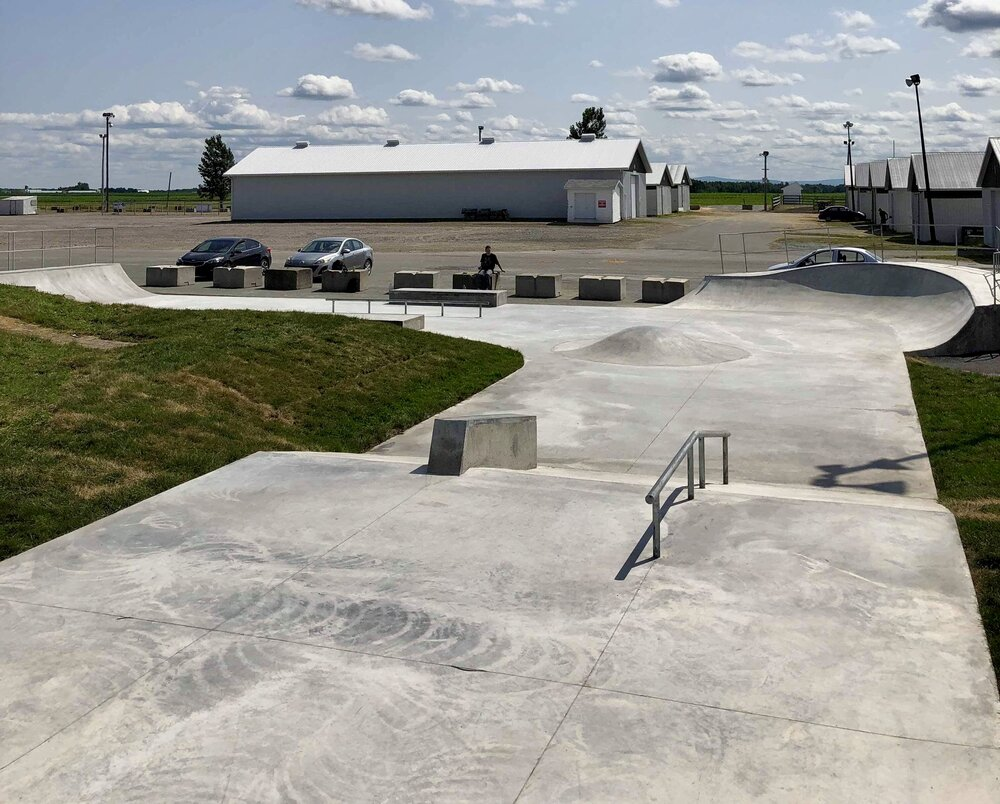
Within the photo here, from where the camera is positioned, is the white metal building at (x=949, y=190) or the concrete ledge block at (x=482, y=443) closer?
the concrete ledge block at (x=482, y=443)

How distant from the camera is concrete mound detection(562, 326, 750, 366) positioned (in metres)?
18.5

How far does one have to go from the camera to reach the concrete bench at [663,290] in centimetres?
2972

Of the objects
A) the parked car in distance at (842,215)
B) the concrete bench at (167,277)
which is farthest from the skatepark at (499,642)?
the parked car in distance at (842,215)

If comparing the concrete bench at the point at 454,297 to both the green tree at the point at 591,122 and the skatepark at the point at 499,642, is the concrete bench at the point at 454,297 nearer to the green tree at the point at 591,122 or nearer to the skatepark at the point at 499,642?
the skatepark at the point at 499,642

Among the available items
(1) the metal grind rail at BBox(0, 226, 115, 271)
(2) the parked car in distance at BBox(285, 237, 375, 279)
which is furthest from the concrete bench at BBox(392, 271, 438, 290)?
(1) the metal grind rail at BBox(0, 226, 115, 271)

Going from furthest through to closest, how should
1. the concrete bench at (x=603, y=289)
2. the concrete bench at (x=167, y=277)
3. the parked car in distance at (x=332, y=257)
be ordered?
1. the parked car in distance at (x=332, y=257)
2. the concrete bench at (x=167, y=277)
3. the concrete bench at (x=603, y=289)

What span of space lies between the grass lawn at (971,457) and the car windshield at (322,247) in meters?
21.8

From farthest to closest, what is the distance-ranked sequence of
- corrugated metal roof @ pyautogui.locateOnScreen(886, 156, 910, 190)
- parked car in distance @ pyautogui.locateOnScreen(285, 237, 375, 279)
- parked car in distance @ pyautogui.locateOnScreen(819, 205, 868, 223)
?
1. parked car in distance @ pyautogui.locateOnScreen(819, 205, 868, 223)
2. corrugated metal roof @ pyautogui.locateOnScreen(886, 156, 910, 190)
3. parked car in distance @ pyautogui.locateOnScreen(285, 237, 375, 279)

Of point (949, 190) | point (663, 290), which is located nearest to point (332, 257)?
point (663, 290)

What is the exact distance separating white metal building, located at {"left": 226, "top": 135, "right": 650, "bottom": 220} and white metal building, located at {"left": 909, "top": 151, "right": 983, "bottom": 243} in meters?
20.6

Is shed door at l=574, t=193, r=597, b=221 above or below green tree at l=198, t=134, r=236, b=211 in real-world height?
below

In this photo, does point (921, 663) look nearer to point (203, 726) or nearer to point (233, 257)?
point (203, 726)

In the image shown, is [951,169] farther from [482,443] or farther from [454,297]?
[482,443]

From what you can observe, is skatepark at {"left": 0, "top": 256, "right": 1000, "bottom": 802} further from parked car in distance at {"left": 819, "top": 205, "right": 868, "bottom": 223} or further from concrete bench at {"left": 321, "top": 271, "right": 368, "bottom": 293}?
parked car in distance at {"left": 819, "top": 205, "right": 868, "bottom": 223}
